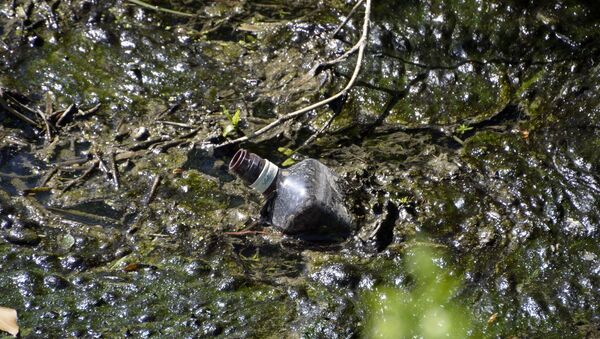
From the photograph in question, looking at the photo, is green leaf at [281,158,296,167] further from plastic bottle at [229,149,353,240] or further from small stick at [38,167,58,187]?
small stick at [38,167,58,187]

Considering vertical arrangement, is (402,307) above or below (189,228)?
above

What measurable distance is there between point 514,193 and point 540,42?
0.95 metres

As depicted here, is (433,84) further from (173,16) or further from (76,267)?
(76,267)

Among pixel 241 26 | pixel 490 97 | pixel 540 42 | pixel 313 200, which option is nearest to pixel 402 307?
pixel 313 200

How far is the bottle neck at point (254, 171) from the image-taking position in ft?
10.9

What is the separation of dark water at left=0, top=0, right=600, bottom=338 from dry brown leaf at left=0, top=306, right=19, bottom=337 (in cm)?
5

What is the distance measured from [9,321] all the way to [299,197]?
1.33 m

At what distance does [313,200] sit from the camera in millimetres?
3320

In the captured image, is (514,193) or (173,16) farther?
(173,16)

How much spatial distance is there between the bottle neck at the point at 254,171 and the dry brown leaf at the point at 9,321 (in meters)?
1.11

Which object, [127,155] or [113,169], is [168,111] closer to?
[127,155]

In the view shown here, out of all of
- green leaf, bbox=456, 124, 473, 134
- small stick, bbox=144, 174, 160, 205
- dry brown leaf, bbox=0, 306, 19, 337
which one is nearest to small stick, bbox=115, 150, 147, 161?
Result: small stick, bbox=144, 174, 160, 205

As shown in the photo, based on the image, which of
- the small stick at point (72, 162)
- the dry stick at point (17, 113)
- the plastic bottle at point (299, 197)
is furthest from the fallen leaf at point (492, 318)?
the dry stick at point (17, 113)

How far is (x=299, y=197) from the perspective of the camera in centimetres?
333
